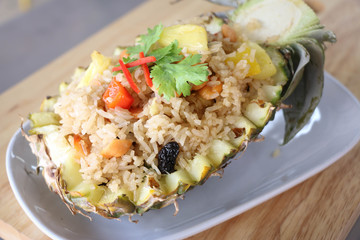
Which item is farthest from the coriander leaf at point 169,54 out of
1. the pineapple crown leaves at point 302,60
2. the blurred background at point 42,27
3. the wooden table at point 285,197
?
the blurred background at point 42,27

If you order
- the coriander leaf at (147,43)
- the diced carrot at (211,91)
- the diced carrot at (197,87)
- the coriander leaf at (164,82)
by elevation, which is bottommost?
the diced carrot at (211,91)

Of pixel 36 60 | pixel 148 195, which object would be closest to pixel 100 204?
pixel 148 195

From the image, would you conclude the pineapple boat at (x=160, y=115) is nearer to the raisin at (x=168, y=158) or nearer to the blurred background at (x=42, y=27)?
the raisin at (x=168, y=158)

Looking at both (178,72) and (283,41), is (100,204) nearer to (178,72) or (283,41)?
(178,72)

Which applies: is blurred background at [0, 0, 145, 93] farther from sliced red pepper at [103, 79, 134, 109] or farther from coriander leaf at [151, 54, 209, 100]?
coriander leaf at [151, 54, 209, 100]

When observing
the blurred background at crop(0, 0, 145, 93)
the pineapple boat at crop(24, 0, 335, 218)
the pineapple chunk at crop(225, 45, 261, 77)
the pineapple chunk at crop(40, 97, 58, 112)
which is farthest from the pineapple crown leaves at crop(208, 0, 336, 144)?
the blurred background at crop(0, 0, 145, 93)

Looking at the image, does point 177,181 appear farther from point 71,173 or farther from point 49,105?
point 49,105

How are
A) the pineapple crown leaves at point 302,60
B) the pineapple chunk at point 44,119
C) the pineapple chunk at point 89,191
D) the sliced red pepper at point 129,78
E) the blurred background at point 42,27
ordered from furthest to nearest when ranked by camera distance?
the blurred background at point 42,27 < the pineapple crown leaves at point 302,60 < the pineapple chunk at point 44,119 < the sliced red pepper at point 129,78 < the pineapple chunk at point 89,191
